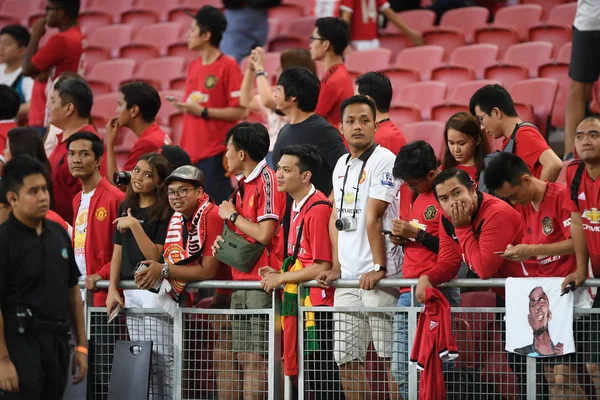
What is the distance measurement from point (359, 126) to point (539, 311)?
154 centimetres

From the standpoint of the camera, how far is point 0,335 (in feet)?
15.8

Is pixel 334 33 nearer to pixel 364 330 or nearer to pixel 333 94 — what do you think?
pixel 333 94

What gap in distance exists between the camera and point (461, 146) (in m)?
6.08

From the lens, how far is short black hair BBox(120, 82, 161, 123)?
7.61 m

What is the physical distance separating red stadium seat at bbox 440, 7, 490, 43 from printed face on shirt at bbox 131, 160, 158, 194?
5.55 meters

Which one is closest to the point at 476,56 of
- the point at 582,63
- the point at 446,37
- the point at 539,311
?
the point at 446,37

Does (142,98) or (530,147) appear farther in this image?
(142,98)

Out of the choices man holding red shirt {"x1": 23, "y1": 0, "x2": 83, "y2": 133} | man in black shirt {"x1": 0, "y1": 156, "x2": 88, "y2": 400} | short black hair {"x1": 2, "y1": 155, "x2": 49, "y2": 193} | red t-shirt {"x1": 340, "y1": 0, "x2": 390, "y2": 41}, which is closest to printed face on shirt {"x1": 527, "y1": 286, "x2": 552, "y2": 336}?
man in black shirt {"x1": 0, "y1": 156, "x2": 88, "y2": 400}

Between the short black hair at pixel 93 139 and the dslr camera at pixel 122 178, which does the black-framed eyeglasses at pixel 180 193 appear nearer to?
the dslr camera at pixel 122 178

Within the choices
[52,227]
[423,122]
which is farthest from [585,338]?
[423,122]

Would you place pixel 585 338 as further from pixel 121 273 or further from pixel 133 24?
pixel 133 24

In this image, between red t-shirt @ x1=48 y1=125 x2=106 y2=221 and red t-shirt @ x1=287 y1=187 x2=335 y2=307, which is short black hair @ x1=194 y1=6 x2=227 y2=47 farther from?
red t-shirt @ x1=287 y1=187 x2=335 y2=307

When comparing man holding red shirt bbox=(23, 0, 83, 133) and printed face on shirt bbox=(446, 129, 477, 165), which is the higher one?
man holding red shirt bbox=(23, 0, 83, 133)

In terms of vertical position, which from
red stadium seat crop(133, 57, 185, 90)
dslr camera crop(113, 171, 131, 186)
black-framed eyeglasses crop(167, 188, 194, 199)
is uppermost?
red stadium seat crop(133, 57, 185, 90)
